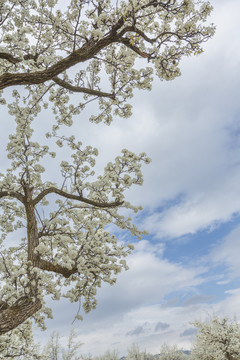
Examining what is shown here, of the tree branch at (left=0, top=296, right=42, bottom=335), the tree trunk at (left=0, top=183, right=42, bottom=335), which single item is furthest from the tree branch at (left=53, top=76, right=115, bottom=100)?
the tree branch at (left=0, top=296, right=42, bottom=335)

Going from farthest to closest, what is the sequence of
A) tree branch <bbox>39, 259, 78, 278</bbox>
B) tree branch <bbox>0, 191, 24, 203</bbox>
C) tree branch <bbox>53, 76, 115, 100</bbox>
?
tree branch <bbox>53, 76, 115, 100</bbox>, tree branch <bbox>0, 191, 24, 203</bbox>, tree branch <bbox>39, 259, 78, 278</bbox>

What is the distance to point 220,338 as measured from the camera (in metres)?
32.1

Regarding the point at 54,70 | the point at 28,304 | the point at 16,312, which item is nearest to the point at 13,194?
the point at 28,304

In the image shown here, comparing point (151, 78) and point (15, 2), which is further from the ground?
point (15, 2)

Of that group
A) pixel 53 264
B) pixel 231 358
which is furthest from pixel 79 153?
pixel 231 358

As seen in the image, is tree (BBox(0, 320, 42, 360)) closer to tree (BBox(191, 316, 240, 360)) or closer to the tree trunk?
the tree trunk

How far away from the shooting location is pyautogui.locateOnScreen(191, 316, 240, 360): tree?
102 feet

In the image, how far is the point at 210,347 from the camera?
33.5 metres

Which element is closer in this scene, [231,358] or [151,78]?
[151,78]

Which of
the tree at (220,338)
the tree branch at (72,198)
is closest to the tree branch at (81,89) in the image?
the tree branch at (72,198)

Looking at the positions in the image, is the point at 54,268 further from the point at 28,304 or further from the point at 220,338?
the point at 220,338

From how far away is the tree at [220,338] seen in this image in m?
31.1

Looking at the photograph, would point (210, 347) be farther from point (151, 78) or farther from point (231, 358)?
point (151, 78)

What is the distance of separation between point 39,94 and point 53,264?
5796 mm
